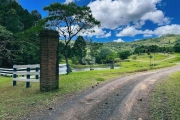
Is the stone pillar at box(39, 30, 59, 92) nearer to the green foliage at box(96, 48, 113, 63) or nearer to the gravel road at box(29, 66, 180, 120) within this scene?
the gravel road at box(29, 66, 180, 120)

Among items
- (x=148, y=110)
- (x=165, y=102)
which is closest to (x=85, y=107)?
(x=148, y=110)

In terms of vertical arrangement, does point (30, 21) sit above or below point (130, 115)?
above

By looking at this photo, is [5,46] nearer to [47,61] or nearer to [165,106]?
[47,61]

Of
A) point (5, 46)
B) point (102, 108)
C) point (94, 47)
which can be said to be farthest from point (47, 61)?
point (94, 47)

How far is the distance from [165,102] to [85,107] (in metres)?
2.72

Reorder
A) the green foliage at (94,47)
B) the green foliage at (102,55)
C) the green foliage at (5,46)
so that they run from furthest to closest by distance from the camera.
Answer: the green foliage at (102,55)
the green foliage at (94,47)
the green foliage at (5,46)

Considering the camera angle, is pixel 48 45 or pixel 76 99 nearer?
pixel 76 99

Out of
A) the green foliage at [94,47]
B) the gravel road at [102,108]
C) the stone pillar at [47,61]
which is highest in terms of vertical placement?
the green foliage at [94,47]

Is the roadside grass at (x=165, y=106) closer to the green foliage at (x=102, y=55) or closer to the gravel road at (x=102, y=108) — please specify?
the gravel road at (x=102, y=108)

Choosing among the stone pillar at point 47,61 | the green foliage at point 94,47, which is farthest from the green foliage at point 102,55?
the stone pillar at point 47,61

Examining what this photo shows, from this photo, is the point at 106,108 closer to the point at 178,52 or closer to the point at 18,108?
the point at 18,108

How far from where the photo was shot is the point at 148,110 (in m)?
5.24

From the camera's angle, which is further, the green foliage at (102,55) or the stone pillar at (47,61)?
the green foliage at (102,55)

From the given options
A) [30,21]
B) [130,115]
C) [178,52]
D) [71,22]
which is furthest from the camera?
[178,52]
